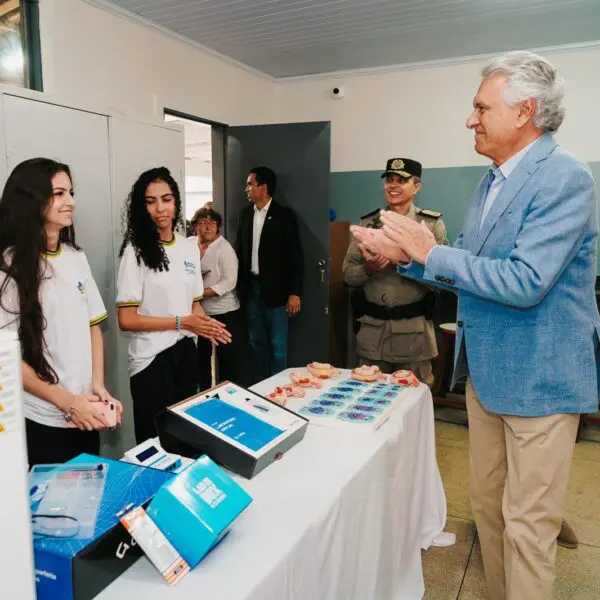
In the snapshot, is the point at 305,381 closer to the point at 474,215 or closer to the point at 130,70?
the point at 474,215

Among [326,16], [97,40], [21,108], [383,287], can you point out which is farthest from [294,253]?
[21,108]

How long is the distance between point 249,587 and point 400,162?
240cm

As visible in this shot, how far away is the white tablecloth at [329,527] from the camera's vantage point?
0.92 metres

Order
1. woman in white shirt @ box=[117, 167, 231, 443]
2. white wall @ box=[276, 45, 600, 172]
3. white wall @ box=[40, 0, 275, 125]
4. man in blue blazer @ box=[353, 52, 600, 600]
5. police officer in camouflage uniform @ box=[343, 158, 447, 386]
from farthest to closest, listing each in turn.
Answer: white wall @ box=[276, 45, 600, 172] < white wall @ box=[40, 0, 275, 125] < police officer in camouflage uniform @ box=[343, 158, 447, 386] < woman in white shirt @ box=[117, 167, 231, 443] < man in blue blazer @ box=[353, 52, 600, 600]

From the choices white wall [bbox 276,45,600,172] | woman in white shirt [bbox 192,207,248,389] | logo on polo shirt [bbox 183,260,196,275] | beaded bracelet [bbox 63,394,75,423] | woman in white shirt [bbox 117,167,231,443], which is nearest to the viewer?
beaded bracelet [bbox 63,394,75,423]

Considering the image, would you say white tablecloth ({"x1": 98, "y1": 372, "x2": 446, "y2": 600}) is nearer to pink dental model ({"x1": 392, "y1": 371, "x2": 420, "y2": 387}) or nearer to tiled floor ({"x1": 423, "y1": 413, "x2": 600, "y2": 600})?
pink dental model ({"x1": 392, "y1": 371, "x2": 420, "y2": 387})

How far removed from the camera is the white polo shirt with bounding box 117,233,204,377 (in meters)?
2.19

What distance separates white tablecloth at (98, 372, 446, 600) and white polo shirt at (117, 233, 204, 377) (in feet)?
1.79

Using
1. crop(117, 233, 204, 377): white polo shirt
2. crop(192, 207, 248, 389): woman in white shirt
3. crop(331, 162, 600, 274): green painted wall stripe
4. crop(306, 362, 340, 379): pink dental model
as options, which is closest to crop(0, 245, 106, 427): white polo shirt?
crop(117, 233, 204, 377): white polo shirt

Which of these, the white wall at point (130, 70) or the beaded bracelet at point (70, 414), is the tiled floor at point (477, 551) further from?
the white wall at point (130, 70)

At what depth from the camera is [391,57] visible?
13.9 feet

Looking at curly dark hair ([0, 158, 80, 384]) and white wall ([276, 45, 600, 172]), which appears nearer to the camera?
curly dark hair ([0, 158, 80, 384])

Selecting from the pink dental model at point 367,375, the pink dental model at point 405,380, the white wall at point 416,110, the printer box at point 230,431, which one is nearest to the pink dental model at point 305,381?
the pink dental model at point 367,375

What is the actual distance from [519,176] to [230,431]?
107 cm
